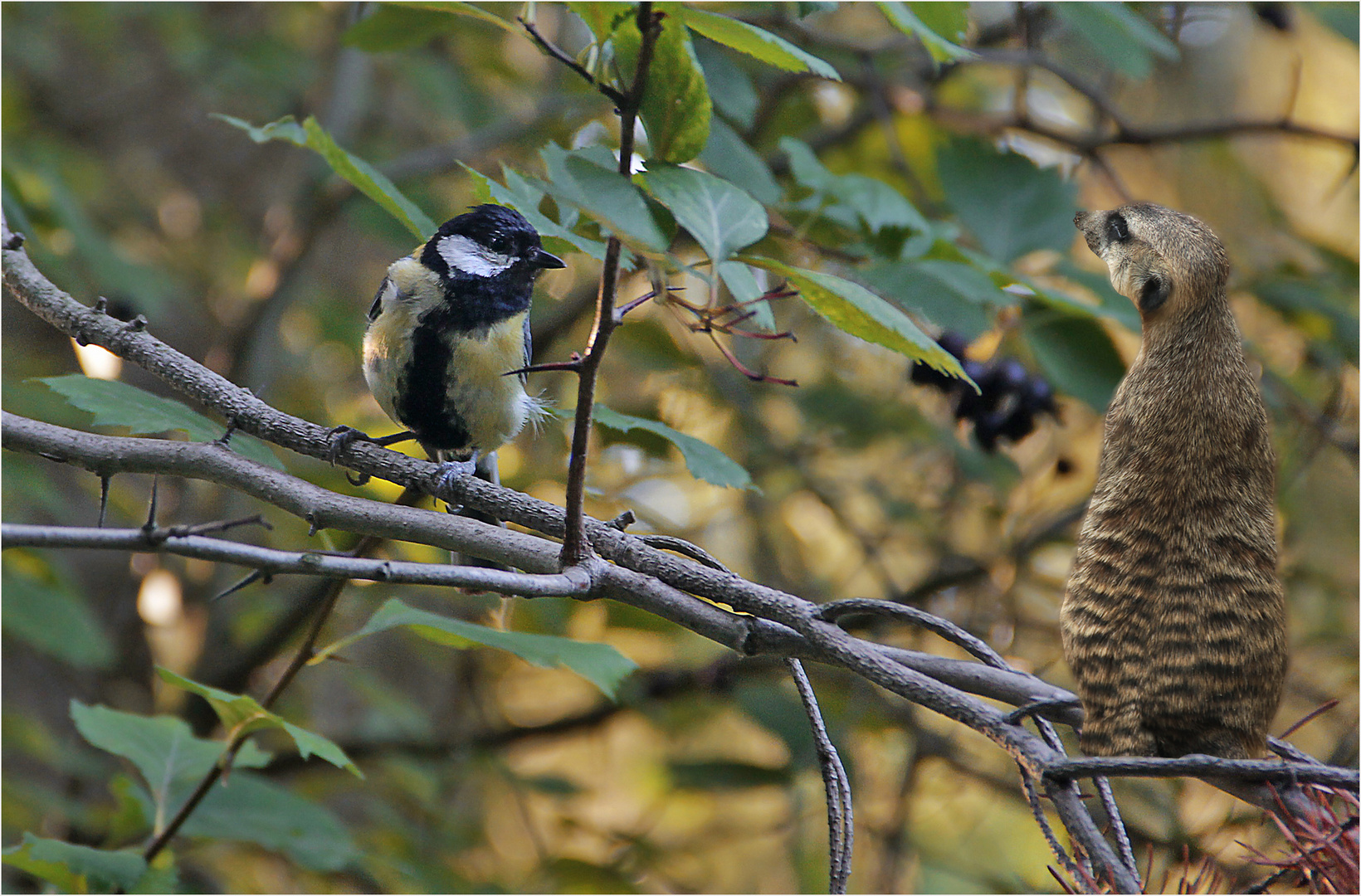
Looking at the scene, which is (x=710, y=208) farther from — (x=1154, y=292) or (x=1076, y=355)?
(x=1076, y=355)

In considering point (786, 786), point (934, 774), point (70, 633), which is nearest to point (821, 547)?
point (934, 774)

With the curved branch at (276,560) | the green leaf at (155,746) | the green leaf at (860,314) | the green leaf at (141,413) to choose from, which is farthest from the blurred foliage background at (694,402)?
the curved branch at (276,560)

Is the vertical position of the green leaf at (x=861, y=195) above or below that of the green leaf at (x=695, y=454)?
above

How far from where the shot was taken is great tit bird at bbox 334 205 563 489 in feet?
5.37

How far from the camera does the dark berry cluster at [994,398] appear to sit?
6.30 ft

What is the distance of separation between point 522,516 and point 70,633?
1498mm

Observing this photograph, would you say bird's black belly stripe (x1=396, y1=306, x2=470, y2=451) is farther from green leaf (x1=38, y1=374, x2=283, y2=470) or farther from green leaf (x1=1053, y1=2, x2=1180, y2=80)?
green leaf (x1=1053, y1=2, x2=1180, y2=80)

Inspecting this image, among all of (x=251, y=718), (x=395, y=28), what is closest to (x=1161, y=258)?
(x=251, y=718)

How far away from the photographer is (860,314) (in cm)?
71

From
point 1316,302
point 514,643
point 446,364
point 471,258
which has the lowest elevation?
point 514,643

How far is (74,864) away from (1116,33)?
187 centimetres

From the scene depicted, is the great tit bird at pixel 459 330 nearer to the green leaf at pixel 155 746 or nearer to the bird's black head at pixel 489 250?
the bird's black head at pixel 489 250

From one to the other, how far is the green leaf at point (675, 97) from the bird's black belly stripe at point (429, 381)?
0.97 m

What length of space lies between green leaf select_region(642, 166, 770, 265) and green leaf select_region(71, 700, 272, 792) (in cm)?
119
